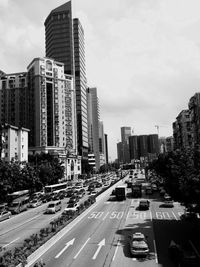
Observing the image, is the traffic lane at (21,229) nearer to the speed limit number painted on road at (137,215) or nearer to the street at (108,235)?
the street at (108,235)

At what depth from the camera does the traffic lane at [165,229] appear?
2484 cm

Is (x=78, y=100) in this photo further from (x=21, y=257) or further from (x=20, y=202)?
(x=21, y=257)

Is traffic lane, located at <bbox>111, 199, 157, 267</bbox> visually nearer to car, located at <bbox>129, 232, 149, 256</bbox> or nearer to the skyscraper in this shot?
car, located at <bbox>129, 232, 149, 256</bbox>

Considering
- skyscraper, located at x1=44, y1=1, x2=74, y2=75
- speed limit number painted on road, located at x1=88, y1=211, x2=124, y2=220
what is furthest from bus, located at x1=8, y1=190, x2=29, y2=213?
skyscraper, located at x1=44, y1=1, x2=74, y2=75

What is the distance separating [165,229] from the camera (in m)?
35.2

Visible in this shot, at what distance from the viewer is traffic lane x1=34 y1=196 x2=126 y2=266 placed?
79.3 feet

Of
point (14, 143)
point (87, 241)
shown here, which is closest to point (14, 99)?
point (14, 143)

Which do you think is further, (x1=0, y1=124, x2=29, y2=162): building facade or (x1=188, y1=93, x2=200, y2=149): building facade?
(x1=188, y1=93, x2=200, y2=149): building facade

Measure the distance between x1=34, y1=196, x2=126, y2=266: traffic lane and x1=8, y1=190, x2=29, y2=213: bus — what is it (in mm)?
17917

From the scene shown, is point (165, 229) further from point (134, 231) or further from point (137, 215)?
point (137, 215)

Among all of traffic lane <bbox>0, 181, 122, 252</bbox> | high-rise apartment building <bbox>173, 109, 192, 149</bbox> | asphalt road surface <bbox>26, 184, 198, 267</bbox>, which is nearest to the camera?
asphalt road surface <bbox>26, 184, 198, 267</bbox>

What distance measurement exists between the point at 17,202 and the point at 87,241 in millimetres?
34055

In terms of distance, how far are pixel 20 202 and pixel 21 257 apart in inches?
1633

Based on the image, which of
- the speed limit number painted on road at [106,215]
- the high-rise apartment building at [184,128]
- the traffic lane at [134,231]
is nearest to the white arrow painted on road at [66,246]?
the traffic lane at [134,231]
